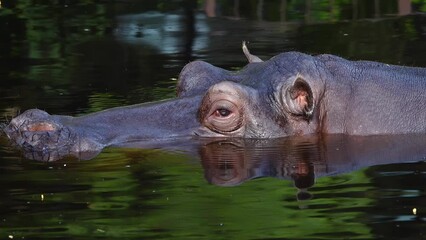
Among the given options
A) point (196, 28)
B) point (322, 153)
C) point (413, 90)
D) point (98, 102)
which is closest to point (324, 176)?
point (322, 153)

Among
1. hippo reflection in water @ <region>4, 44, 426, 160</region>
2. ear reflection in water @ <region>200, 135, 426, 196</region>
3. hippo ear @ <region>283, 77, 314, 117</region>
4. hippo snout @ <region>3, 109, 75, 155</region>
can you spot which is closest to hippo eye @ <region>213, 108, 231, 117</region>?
hippo reflection in water @ <region>4, 44, 426, 160</region>

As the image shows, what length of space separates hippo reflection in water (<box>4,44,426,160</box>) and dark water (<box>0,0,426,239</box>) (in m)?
0.13

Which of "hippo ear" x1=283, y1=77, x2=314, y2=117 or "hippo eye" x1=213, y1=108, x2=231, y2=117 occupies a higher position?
"hippo ear" x1=283, y1=77, x2=314, y2=117

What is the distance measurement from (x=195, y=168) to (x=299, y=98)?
104 centimetres

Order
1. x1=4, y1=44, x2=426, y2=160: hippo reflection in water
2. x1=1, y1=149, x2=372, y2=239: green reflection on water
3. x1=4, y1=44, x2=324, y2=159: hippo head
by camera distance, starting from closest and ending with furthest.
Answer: x1=1, y1=149, x2=372, y2=239: green reflection on water → x1=4, y1=44, x2=324, y2=159: hippo head → x1=4, y1=44, x2=426, y2=160: hippo reflection in water

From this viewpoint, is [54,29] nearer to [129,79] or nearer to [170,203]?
[129,79]

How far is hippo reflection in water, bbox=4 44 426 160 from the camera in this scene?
8.47 meters

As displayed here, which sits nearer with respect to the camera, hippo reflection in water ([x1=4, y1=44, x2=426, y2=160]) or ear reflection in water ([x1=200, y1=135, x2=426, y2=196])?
ear reflection in water ([x1=200, y1=135, x2=426, y2=196])

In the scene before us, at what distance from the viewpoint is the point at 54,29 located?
46.7 feet

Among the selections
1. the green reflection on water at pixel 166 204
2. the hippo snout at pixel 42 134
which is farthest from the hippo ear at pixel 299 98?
the hippo snout at pixel 42 134

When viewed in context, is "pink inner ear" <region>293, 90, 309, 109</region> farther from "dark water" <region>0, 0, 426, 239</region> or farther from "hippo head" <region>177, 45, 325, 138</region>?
"dark water" <region>0, 0, 426, 239</region>

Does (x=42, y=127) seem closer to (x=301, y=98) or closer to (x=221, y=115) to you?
(x=221, y=115)

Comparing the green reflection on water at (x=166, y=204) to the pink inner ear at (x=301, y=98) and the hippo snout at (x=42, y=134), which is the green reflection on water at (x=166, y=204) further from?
the pink inner ear at (x=301, y=98)

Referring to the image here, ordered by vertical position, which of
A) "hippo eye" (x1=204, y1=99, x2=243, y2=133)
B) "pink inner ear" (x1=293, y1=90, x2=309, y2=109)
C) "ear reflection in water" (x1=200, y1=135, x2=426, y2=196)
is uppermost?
"pink inner ear" (x1=293, y1=90, x2=309, y2=109)
